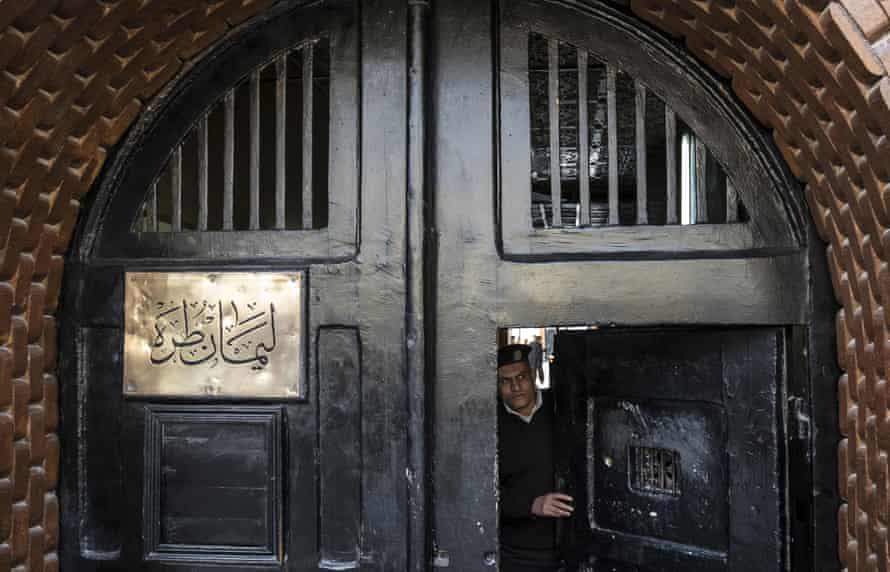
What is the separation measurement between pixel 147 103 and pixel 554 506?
7.27ft

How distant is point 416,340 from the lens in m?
2.70

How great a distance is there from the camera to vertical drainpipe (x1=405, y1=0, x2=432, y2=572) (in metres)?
2.70

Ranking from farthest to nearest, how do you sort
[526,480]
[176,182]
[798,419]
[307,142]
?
1. [526,480]
2. [176,182]
3. [307,142]
4. [798,419]

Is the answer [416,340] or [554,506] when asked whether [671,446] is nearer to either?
[554,506]

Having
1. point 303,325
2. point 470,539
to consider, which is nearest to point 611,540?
point 470,539

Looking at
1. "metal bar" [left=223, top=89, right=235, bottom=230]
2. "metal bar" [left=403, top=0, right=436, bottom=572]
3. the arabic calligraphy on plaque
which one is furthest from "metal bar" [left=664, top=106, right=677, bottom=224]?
"metal bar" [left=223, top=89, right=235, bottom=230]

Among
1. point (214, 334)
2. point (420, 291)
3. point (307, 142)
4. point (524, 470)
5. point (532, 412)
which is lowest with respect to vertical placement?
point (524, 470)

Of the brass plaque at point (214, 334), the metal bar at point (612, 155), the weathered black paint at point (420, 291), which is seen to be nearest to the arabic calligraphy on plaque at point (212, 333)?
the brass plaque at point (214, 334)

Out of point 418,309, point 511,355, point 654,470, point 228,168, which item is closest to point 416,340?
point 418,309

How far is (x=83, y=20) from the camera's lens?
242 cm

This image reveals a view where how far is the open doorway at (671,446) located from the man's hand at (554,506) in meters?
0.02

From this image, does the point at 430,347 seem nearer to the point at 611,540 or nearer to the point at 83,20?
the point at 611,540

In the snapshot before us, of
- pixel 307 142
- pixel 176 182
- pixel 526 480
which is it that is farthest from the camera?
pixel 526 480

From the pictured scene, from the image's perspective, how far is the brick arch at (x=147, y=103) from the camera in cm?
217
